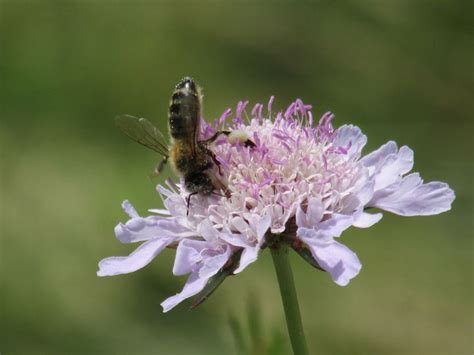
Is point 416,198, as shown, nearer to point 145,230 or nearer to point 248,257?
point 248,257

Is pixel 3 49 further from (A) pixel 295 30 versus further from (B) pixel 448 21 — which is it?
(B) pixel 448 21

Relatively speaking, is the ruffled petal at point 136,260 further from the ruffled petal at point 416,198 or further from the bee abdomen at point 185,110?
the ruffled petal at point 416,198

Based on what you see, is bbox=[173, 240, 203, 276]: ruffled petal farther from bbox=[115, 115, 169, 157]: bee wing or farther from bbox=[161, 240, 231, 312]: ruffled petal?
bbox=[115, 115, 169, 157]: bee wing

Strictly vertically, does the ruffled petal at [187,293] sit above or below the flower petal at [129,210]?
below

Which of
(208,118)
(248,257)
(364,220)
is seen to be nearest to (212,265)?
(248,257)

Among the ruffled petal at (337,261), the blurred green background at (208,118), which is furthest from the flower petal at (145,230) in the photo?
the blurred green background at (208,118)
